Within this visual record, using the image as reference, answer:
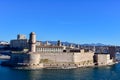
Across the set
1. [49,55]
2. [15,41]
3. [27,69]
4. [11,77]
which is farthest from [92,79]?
[15,41]

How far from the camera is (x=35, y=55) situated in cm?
5572

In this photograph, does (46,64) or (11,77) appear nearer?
(11,77)

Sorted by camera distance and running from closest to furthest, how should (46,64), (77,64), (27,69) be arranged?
(27,69) → (46,64) → (77,64)

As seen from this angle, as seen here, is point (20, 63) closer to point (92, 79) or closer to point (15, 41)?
point (92, 79)

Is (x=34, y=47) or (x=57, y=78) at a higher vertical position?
(x=34, y=47)

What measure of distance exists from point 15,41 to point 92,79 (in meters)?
48.1

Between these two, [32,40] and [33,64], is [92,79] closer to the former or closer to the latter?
[33,64]

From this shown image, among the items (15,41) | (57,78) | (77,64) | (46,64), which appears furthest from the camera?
(15,41)

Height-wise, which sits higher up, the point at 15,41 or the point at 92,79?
the point at 15,41

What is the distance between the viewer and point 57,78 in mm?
41375

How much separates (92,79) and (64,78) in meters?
3.25

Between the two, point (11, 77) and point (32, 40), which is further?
point (32, 40)

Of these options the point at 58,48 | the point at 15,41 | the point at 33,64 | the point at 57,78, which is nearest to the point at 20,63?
the point at 33,64

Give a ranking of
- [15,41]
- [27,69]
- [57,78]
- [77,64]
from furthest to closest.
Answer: [15,41] → [77,64] → [27,69] → [57,78]
